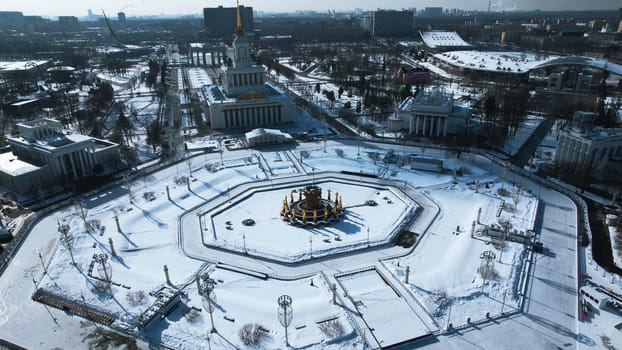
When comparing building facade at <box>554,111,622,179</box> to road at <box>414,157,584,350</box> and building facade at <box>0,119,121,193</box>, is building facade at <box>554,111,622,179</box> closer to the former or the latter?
road at <box>414,157,584,350</box>

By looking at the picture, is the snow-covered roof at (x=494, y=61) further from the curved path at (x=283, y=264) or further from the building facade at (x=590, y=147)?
the curved path at (x=283, y=264)

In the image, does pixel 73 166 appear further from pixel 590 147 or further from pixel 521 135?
pixel 521 135

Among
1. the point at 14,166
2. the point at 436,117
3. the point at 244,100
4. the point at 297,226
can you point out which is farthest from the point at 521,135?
the point at 14,166

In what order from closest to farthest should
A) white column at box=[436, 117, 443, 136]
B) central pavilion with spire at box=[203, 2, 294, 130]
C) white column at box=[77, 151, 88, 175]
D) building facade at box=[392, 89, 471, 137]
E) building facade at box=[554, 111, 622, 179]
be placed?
building facade at box=[554, 111, 622, 179] < white column at box=[77, 151, 88, 175] < building facade at box=[392, 89, 471, 137] < white column at box=[436, 117, 443, 136] < central pavilion with spire at box=[203, 2, 294, 130]

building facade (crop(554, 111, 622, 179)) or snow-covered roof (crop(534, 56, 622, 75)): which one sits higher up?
snow-covered roof (crop(534, 56, 622, 75))

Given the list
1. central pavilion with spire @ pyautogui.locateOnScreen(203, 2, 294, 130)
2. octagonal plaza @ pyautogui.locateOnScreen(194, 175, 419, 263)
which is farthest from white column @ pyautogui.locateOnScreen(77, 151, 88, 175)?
central pavilion with spire @ pyautogui.locateOnScreen(203, 2, 294, 130)

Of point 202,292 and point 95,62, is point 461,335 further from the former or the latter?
point 95,62

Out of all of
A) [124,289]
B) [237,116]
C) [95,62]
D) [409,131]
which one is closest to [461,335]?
[124,289]
